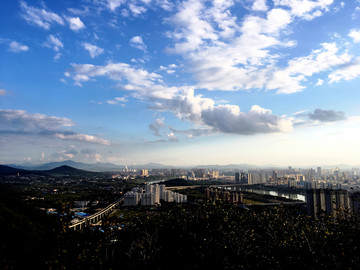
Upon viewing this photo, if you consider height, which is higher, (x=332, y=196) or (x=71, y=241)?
(x=71, y=241)

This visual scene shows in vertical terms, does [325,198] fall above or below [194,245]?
below

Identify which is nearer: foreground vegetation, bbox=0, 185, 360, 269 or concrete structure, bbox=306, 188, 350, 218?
foreground vegetation, bbox=0, 185, 360, 269

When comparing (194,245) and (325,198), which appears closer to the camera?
(194,245)

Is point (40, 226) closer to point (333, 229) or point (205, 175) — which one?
point (333, 229)

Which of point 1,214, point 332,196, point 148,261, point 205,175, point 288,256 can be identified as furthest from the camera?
point 205,175

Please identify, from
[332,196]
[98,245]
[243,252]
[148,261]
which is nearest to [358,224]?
[243,252]

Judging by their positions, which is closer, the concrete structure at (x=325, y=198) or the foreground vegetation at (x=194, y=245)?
the foreground vegetation at (x=194, y=245)

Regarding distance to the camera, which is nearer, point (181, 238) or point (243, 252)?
point (243, 252)

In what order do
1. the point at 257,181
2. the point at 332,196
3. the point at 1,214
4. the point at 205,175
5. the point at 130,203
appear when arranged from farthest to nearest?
the point at 205,175
the point at 257,181
the point at 130,203
the point at 332,196
the point at 1,214
